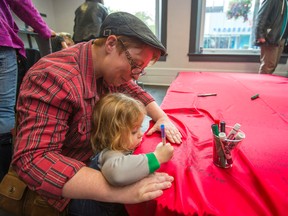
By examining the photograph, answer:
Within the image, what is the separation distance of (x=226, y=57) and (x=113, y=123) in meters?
3.35

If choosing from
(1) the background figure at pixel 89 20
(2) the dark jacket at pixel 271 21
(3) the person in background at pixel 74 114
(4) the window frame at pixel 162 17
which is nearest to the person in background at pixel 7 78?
(3) the person in background at pixel 74 114

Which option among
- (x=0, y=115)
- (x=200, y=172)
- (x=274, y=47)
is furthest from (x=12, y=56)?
(x=274, y=47)

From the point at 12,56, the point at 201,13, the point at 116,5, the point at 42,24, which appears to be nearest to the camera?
the point at 12,56

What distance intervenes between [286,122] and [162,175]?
2.47 ft

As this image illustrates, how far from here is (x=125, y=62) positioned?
2.41 feet

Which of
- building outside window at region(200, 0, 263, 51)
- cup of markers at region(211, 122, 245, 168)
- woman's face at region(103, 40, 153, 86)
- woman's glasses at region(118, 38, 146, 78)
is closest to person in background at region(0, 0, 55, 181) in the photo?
woman's face at region(103, 40, 153, 86)

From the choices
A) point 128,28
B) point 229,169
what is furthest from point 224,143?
point 128,28

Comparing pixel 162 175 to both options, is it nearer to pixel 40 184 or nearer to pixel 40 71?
pixel 40 184

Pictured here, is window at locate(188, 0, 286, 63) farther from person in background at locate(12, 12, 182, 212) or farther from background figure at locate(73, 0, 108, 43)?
person in background at locate(12, 12, 182, 212)

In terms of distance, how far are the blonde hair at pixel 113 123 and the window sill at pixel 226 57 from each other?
3.21m

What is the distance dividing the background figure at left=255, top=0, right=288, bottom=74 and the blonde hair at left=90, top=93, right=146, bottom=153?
2892mm

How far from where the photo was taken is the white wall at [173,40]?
3.51 metres

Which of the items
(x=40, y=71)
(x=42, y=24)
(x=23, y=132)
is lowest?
(x=23, y=132)

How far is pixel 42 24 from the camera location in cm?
140
